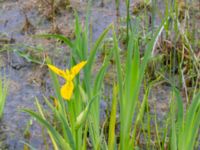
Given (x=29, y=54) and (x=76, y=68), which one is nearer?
(x=76, y=68)

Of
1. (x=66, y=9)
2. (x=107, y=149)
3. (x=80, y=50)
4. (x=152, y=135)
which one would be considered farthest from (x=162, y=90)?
(x=66, y=9)

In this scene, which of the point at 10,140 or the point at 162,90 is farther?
the point at 162,90

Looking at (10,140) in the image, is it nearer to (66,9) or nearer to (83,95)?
(83,95)

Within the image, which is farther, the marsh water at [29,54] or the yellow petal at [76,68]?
the marsh water at [29,54]

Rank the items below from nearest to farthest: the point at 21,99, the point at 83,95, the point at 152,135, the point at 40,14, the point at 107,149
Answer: the point at 83,95 < the point at 107,149 < the point at 152,135 < the point at 21,99 < the point at 40,14

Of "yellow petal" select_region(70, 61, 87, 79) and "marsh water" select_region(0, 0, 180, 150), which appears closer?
"yellow petal" select_region(70, 61, 87, 79)

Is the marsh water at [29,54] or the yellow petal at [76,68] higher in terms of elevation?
the yellow petal at [76,68]

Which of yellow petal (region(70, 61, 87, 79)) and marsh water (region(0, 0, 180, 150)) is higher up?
yellow petal (region(70, 61, 87, 79))

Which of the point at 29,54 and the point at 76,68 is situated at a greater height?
the point at 76,68
